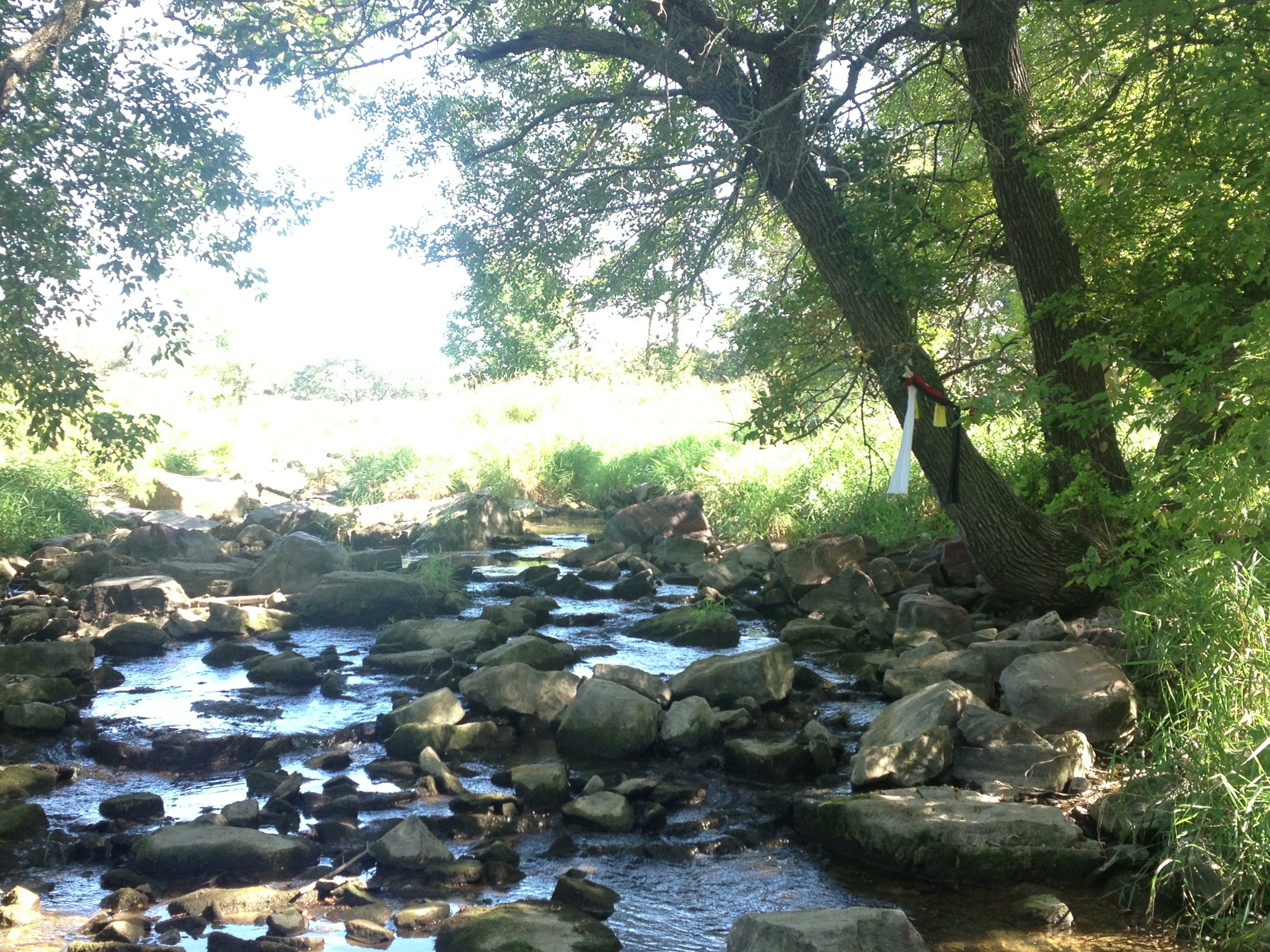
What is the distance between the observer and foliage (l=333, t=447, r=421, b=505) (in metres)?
18.5

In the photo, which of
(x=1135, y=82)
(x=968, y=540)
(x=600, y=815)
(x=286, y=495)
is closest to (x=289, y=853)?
(x=600, y=815)

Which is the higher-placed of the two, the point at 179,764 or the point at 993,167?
the point at 993,167

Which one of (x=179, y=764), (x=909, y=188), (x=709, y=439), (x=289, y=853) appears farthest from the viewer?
(x=709, y=439)

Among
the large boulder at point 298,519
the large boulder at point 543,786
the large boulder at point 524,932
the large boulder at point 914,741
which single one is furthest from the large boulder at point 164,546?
the large boulder at point 524,932

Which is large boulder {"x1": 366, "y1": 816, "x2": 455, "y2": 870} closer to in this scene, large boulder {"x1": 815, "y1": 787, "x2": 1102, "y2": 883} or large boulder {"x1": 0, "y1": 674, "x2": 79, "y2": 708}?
large boulder {"x1": 815, "y1": 787, "x2": 1102, "y2": 883}

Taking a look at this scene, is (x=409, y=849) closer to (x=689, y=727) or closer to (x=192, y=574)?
(x=689, y=727)

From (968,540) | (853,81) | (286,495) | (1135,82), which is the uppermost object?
(1135,82)

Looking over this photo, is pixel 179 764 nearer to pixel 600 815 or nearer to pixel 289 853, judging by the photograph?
pixel 289 853

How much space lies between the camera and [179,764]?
20.9 feet

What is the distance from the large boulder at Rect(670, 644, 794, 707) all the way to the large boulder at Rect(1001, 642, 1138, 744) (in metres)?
1.43

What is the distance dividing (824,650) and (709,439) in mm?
9262

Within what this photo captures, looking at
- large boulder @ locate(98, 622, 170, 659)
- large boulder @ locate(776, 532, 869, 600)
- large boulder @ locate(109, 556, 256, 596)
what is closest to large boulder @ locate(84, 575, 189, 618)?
large boulder @ locate(109, 556, 256, 596)

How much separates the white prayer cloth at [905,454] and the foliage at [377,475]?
11983 millimetres

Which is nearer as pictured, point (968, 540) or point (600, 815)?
point (600, 815)
